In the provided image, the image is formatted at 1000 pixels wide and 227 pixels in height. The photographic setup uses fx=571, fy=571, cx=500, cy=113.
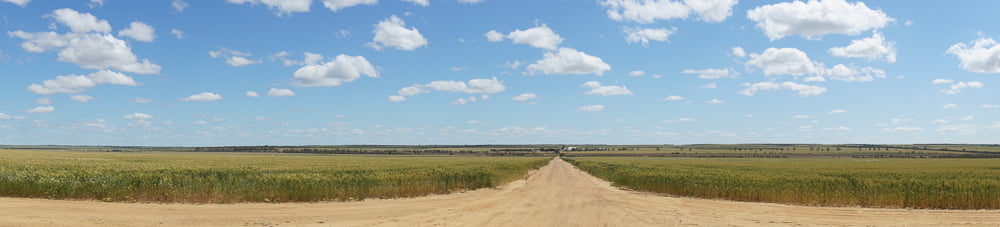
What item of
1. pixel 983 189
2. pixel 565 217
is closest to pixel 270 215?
pixel 565 217

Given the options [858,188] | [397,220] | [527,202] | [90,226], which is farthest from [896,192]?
[90,226]

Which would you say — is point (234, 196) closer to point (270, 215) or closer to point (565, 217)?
point (270, 215)

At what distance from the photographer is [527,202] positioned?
21.7 metres

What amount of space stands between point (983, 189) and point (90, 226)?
2951 cm

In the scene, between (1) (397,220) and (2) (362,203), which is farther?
(2) (362,203)

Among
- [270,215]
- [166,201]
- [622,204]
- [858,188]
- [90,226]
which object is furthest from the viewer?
[858,188]

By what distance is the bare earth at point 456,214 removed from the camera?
14570 millimetres

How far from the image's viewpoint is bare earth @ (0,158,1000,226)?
47.8 feet

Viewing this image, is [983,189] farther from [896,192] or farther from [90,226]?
[90,226]

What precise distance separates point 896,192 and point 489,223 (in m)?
17.6

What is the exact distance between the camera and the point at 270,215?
1617cm

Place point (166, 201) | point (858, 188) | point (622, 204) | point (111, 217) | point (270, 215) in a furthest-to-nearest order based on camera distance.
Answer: point (858, 188) → point (622, 204) → point (166, 201) → point (270, 215) → point (111, 217)

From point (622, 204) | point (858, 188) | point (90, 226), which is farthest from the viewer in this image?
point (858, 188)

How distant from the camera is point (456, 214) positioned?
16.9 metres
